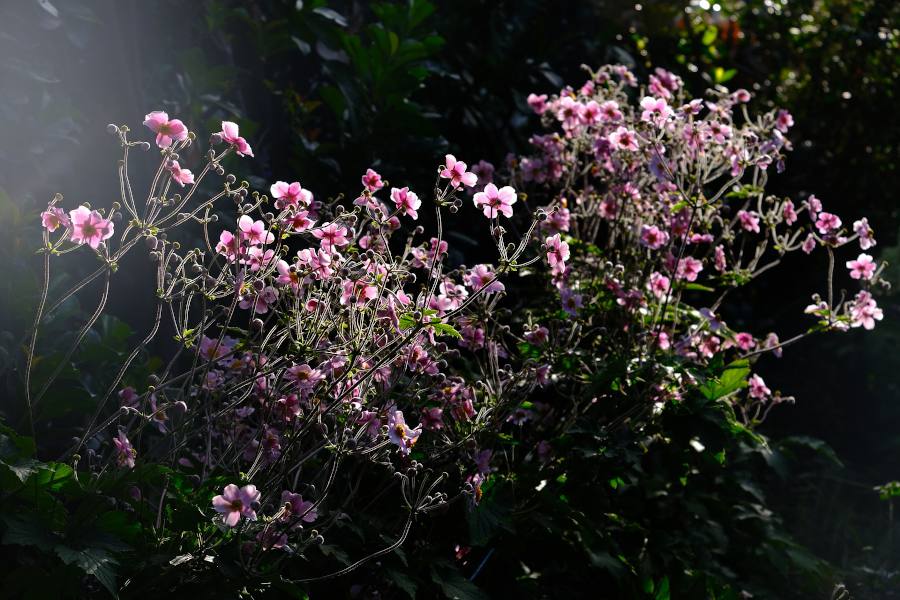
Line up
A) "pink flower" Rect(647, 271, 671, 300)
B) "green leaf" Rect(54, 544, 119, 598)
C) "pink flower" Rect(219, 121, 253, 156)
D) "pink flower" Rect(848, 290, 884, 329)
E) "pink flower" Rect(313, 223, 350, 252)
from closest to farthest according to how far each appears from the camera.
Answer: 1. "green leaf" Rect(54, 544, 119, 598)
2. "pink flower" Rect(219, 121, 253, 156)
3. "pink flower" Rect(313, 223, 350, 252)
4. "pink flower" Rect(848, 290, 884, 329)
5. "pink flower" Rect(647, 271, 671, 300)

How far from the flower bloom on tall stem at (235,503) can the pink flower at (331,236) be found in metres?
0.68

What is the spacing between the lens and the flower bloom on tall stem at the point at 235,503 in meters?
1.76

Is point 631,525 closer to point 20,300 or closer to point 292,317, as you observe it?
point 292,317

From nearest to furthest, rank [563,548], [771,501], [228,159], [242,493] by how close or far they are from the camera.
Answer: [242,493], [563,548], [228,159], [771,501]

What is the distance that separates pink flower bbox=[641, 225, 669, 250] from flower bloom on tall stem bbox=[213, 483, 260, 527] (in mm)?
1786

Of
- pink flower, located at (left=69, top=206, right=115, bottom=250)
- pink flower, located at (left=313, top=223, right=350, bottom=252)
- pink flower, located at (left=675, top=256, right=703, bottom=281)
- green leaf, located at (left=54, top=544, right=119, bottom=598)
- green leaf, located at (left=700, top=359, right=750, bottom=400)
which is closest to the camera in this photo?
green leaf, located at (left=54, top=544, right=119, bottom=598)

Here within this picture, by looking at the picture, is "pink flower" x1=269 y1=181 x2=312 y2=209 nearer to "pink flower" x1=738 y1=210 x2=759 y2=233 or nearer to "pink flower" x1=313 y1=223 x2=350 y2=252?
"pink flower" x1=313 y1=223 x2=350 y2=252

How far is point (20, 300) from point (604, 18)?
154 inches

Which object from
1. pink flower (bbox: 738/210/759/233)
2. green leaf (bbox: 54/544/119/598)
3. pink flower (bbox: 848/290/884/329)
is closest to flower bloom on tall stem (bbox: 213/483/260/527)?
green leaf (bbox: 54/544/119/598)

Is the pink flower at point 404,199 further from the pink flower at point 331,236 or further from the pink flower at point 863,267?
the pink flower at point 863,267

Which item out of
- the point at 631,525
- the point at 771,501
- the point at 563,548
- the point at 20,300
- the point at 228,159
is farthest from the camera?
the point at 771,501

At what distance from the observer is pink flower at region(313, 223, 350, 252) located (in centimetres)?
224

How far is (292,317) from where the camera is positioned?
2.24 m

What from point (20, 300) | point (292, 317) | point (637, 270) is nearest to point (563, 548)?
point (637, 270)
